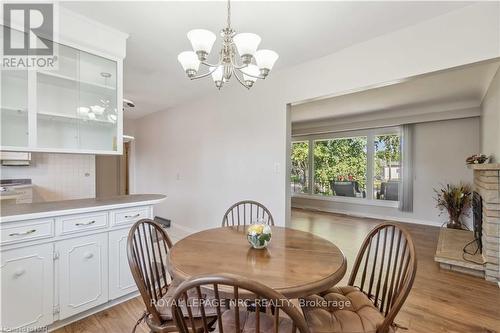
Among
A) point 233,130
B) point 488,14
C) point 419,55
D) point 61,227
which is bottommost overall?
point 61,227

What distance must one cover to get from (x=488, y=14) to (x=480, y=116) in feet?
12.8

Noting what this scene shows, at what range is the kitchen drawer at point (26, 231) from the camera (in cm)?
160

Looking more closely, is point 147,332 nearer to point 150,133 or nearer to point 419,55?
point 419,55

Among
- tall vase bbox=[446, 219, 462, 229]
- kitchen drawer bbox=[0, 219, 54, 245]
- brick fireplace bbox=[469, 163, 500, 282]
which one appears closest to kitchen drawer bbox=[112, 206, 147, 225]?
kitchen drawer bbox=[0, 219, 54, 245]

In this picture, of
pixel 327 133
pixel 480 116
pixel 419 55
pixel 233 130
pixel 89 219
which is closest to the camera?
pixel 89 219

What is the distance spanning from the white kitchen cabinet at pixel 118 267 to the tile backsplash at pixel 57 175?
189 cm

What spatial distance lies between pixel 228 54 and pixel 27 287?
2147mm

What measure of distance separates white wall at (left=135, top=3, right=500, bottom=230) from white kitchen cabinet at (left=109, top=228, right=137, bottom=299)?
1826 millimetres

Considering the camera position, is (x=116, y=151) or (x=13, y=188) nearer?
(x=116, y=151)

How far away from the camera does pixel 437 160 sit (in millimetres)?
5320

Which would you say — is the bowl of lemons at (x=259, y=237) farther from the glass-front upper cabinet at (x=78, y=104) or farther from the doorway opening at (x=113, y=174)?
the doorway opening at (x=113, y=174)

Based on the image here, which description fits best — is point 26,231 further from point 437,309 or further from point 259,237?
point 437,309

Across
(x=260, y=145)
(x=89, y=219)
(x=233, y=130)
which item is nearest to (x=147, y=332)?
(x=89, y=219)

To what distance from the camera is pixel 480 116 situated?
4668 millimetres
